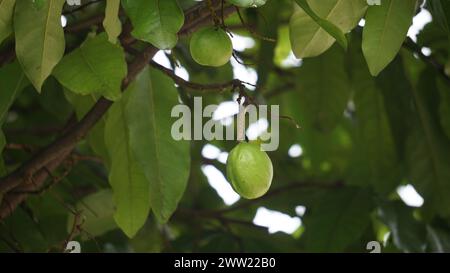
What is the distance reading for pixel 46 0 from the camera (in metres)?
1.14

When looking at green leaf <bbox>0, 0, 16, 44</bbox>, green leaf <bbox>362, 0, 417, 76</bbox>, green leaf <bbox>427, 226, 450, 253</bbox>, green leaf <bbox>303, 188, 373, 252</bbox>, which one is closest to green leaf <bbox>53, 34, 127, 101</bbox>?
green leaf <bbox>0, 0, 16, 44</bbox>

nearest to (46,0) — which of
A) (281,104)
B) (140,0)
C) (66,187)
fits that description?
(140,0)

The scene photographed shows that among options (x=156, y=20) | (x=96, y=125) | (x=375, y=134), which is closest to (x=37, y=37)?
(x=156, y=20)

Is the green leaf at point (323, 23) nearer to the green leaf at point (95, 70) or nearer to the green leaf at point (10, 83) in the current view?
the green leaf at point (95, 70)

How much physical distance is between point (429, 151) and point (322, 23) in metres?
0.83

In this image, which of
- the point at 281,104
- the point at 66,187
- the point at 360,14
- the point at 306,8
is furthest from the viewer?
the point at 281,104

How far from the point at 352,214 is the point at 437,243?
0.18 meters

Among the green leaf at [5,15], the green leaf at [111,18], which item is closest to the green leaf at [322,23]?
the green leaf at [111,18]

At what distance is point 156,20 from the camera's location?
3.62ft

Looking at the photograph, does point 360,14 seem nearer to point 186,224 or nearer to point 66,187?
point 66,187

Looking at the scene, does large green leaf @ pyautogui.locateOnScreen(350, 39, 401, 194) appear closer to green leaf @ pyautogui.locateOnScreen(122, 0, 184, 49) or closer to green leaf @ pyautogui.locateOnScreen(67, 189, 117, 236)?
green leaf @ pyautogui.locateOnScreen(67, 189, 117, 236)

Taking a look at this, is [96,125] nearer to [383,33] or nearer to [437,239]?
[383,33]

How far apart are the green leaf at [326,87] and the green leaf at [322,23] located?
2.64 feet

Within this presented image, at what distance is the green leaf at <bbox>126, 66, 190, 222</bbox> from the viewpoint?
1.33 m
